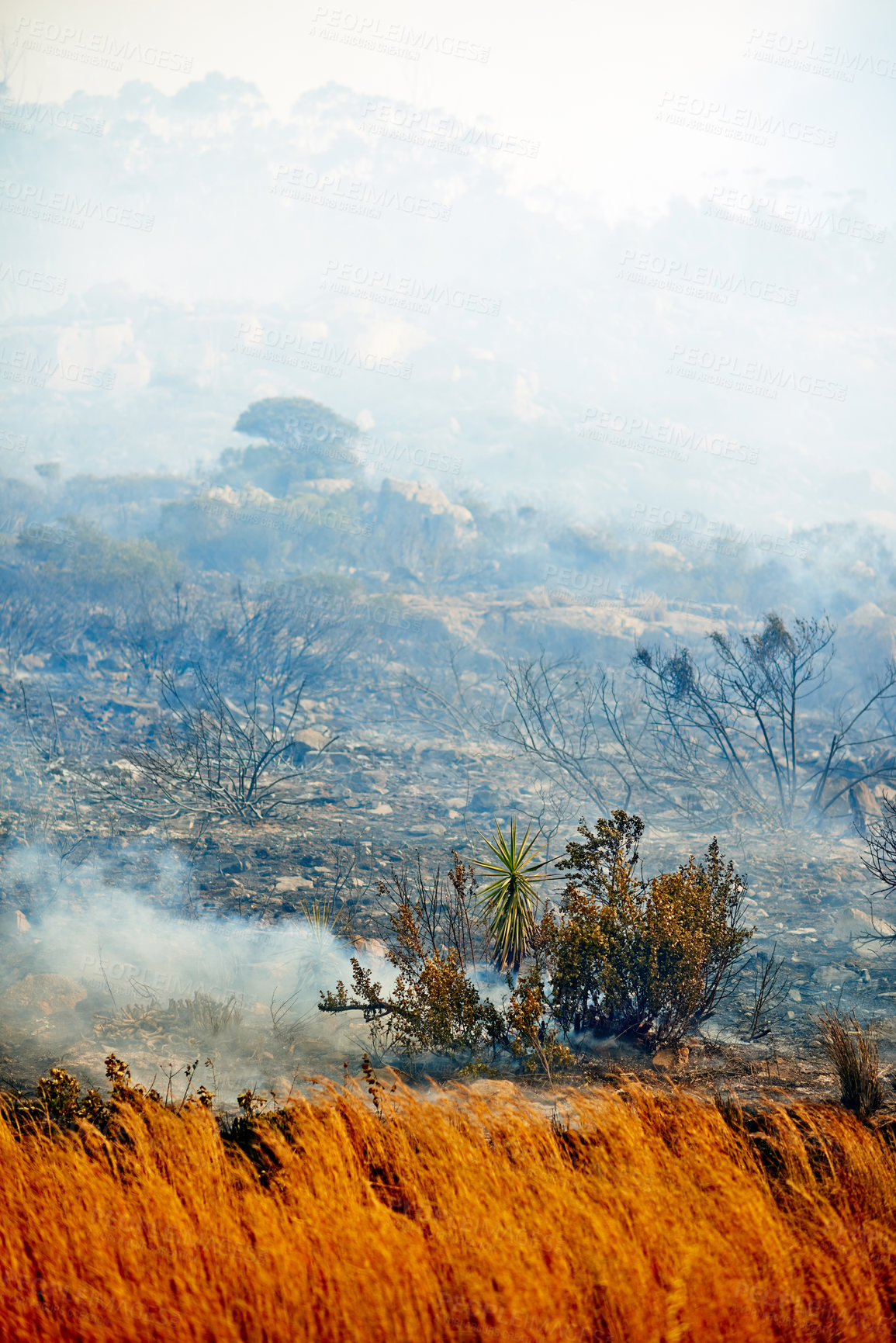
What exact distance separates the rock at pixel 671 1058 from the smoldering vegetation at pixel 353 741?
0.59 metres

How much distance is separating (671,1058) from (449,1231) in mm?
3158

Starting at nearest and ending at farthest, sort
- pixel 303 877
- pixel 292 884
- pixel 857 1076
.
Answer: pixel 857 1076 → pixel 292 884 → pixel 303 877

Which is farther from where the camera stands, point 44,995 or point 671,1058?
point 44,995

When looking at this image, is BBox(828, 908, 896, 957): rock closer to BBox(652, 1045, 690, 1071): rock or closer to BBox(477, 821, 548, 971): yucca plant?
BBox(652, 1045, 690, 1071): rock

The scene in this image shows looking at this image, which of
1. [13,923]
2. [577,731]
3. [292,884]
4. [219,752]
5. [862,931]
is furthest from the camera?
[577,731]

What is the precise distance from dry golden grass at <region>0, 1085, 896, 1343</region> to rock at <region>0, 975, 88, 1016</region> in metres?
2.45

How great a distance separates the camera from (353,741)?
14836 mm

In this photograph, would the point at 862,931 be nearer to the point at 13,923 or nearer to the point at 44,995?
the point at 44,995

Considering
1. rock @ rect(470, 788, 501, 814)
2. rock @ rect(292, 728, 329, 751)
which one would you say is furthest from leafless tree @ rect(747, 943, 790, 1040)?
rock @ rect(292, 728, 329, 751)

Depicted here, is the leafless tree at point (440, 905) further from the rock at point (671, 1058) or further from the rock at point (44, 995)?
the rock at point (44, 995)

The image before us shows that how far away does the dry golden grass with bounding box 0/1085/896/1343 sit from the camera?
9.03ft

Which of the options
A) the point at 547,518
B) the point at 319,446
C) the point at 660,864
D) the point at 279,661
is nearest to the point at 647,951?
→ the point at 660,864

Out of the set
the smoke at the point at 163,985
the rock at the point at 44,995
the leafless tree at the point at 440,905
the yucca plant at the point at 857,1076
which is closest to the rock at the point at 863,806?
the leafless tree at the point at 440,905

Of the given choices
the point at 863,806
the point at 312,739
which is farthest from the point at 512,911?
the point at 863,806
